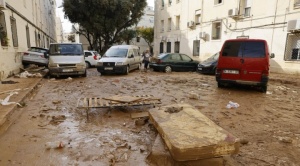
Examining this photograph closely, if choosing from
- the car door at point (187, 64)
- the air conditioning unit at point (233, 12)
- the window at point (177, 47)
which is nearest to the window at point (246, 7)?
the air conditioning unit at point (233, 12)

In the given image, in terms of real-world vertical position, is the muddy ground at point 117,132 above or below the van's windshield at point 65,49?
below

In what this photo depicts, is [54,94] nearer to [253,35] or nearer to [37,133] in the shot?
[37,133]

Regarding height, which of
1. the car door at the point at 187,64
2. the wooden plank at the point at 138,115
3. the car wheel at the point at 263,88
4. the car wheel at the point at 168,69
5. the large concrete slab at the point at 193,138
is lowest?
the wooden plank at the point at 138,115

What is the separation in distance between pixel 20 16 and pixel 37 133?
11.9 m

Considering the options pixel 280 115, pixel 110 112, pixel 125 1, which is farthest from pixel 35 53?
pixel 125 1

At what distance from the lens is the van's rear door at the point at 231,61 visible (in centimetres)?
755

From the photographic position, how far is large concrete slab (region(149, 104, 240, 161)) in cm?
254

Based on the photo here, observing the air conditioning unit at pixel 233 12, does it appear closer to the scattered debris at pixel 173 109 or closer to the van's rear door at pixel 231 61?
the van's rear door at pixel 231 61

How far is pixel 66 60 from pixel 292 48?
13567 mm

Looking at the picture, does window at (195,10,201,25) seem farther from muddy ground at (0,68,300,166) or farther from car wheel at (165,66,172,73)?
muddy ground at (0,68,300,166)

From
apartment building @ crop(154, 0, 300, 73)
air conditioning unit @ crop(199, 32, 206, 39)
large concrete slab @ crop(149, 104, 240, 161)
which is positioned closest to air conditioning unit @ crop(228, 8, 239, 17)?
apartment building @ crop(154, 0, 300, 73)

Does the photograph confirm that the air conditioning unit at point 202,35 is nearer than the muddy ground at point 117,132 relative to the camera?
No

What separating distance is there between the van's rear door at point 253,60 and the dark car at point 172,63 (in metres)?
7.27

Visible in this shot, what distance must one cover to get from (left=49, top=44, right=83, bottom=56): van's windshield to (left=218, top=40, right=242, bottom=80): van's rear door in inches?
293
